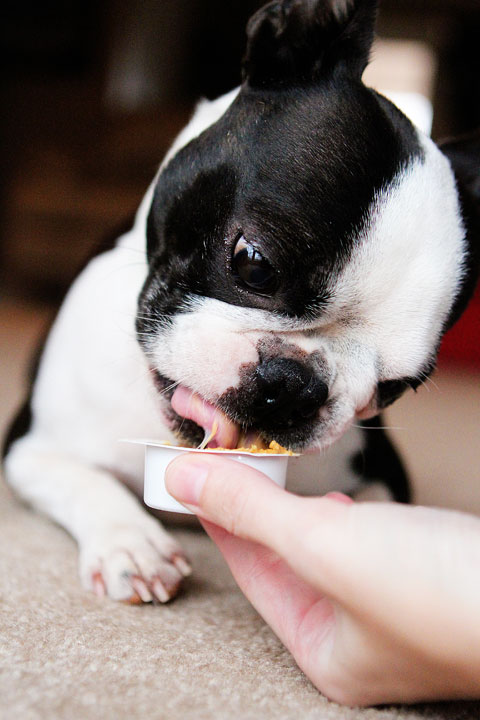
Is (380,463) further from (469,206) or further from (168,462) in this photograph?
(168,462)

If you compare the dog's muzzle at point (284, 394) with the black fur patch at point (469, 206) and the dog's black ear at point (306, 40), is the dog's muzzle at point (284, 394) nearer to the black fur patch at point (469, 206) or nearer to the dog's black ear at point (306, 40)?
the black fur patch at point (469, 206)

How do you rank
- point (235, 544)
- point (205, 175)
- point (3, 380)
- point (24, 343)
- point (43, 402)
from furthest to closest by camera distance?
1. point (24, 343)
2. point (3, 380)
3. point (43, 402)
4. point (205, 175)
5. point (235, 544)

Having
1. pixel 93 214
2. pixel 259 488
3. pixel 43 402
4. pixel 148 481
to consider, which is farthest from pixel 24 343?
pixel 259 488

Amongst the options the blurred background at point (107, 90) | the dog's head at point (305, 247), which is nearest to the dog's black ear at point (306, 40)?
the dog's head at point (305, 247)

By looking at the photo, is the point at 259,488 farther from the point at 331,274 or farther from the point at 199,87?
the point at 199,87

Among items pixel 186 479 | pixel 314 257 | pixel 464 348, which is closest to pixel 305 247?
pixel 314 257

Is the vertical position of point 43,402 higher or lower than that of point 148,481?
lower

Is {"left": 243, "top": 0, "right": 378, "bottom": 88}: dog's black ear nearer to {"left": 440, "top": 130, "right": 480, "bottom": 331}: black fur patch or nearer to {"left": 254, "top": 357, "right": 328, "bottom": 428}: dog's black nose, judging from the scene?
{"left": 440, "top": 130, "right": 480, "bottom": 331}: black fur patch
